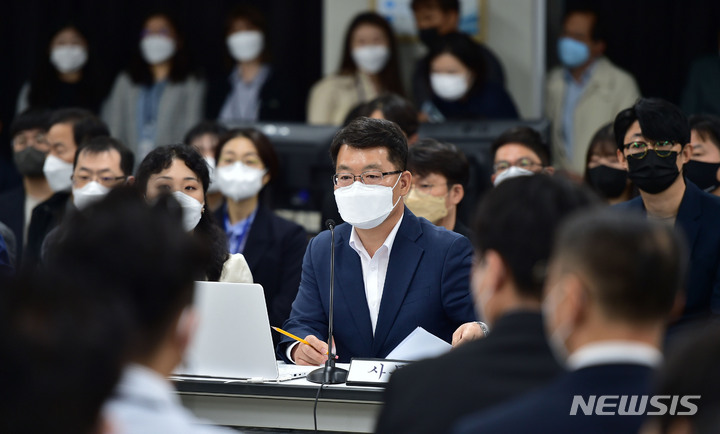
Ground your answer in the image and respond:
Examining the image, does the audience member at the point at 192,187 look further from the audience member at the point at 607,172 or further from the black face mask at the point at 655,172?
the audience member at the point at 607,172

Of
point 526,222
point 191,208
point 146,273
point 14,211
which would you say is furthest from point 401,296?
point 14,211

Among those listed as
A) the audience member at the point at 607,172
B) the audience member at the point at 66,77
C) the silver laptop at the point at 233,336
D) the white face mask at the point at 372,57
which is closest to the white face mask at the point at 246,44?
the white face mask at the point at 372,57

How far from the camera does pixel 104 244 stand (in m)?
1.49

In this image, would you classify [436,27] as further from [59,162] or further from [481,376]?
[481,376]

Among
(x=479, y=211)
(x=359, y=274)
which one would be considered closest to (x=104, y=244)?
(x=479, y=211)

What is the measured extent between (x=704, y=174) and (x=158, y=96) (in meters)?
3.31

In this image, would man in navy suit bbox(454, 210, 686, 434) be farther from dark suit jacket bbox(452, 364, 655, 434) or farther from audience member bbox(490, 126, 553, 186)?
audience member bbox(490, 126, 553, 186)

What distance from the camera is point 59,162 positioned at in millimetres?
4820

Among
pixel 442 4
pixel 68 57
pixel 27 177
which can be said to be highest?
pixel 442 4

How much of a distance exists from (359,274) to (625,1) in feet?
12.6

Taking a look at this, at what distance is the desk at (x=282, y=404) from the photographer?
2672mm

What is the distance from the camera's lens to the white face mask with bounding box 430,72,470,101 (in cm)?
542

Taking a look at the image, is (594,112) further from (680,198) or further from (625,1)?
(680,198)

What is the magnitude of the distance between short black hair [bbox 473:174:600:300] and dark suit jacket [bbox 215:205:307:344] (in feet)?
7.82
